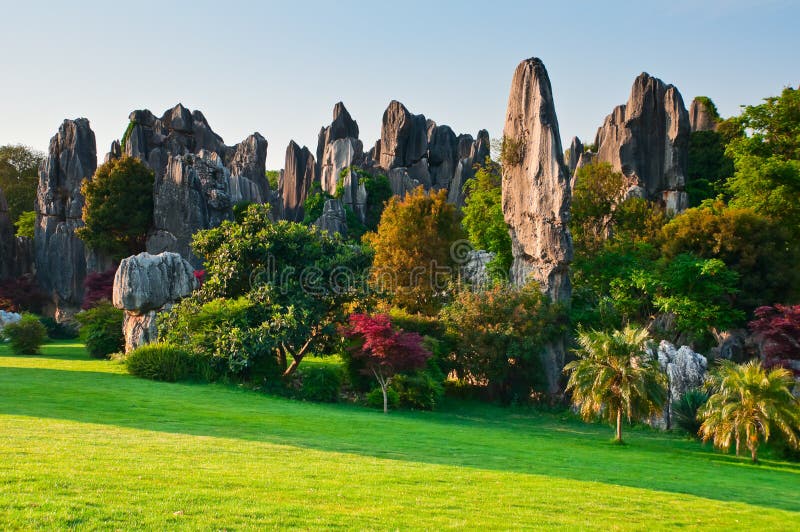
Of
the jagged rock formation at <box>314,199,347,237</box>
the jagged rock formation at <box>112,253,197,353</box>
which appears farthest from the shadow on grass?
the jagged rock formation at <box>314,199,347,237</box>

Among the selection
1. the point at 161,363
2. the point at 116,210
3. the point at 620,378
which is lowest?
the point at 161,363

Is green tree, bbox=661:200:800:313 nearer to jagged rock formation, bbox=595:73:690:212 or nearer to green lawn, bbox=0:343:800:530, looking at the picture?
green lawn, bbox=0:343:800:530

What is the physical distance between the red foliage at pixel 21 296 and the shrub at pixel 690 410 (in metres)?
40.8

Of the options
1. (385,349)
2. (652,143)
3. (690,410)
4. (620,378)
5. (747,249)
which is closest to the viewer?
(620,378)

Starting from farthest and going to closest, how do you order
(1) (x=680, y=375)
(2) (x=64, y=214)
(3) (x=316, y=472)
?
(2) (x=64, y=214)
(1) (x=680, y=375)
(3) (x=316, y=472)

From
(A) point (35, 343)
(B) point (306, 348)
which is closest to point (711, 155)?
(B) point (306, 348)

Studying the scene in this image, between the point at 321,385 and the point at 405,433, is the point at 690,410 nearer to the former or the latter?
the point at 405,433

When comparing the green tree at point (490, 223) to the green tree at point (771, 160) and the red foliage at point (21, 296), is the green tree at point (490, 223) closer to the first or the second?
the green tree at point (771, 160)

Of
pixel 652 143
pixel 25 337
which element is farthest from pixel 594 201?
pixel 25 337

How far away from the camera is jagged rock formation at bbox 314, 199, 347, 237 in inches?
2234

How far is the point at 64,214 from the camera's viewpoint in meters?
50.8

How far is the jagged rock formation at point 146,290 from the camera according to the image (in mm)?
27047

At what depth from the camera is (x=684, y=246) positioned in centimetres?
3155

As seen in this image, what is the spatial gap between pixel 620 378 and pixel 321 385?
1003 cm
